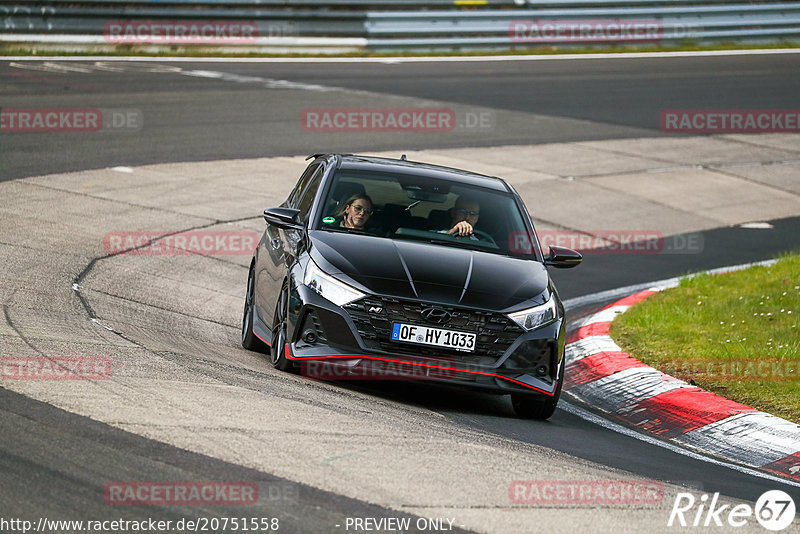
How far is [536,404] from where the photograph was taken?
26.1 ft

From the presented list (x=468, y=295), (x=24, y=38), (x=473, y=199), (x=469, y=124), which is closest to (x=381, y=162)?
(x=473, y=199)

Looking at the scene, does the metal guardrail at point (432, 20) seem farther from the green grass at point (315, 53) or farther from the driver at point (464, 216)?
the driver at point (464, 216)

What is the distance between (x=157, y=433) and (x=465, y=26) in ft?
82.0

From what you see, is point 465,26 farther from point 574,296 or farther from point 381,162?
point 381,162

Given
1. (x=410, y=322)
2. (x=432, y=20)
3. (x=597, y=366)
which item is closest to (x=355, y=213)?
(x=410, y=322)

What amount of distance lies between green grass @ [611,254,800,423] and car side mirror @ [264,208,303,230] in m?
2.94

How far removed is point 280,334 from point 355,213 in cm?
109

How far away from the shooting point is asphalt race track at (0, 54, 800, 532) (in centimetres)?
522

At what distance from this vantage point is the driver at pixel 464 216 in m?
8.72

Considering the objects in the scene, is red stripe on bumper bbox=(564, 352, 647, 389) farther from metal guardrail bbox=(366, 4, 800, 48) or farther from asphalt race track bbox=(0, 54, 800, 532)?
metal guardrail bbox=(366, 4, 800, 48)

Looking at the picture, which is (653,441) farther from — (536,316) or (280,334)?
(280,334)

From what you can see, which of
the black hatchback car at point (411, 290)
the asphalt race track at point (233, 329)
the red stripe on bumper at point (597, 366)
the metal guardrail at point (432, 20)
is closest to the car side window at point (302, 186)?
the black hatchback car at point (411, 290)

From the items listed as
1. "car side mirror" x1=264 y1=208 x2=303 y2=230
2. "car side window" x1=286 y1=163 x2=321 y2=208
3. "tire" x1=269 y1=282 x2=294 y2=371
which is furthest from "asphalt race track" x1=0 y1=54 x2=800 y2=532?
"car side window" x1=286 y1=163 x2=321 y2=208

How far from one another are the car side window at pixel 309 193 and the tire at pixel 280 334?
0.85 m
